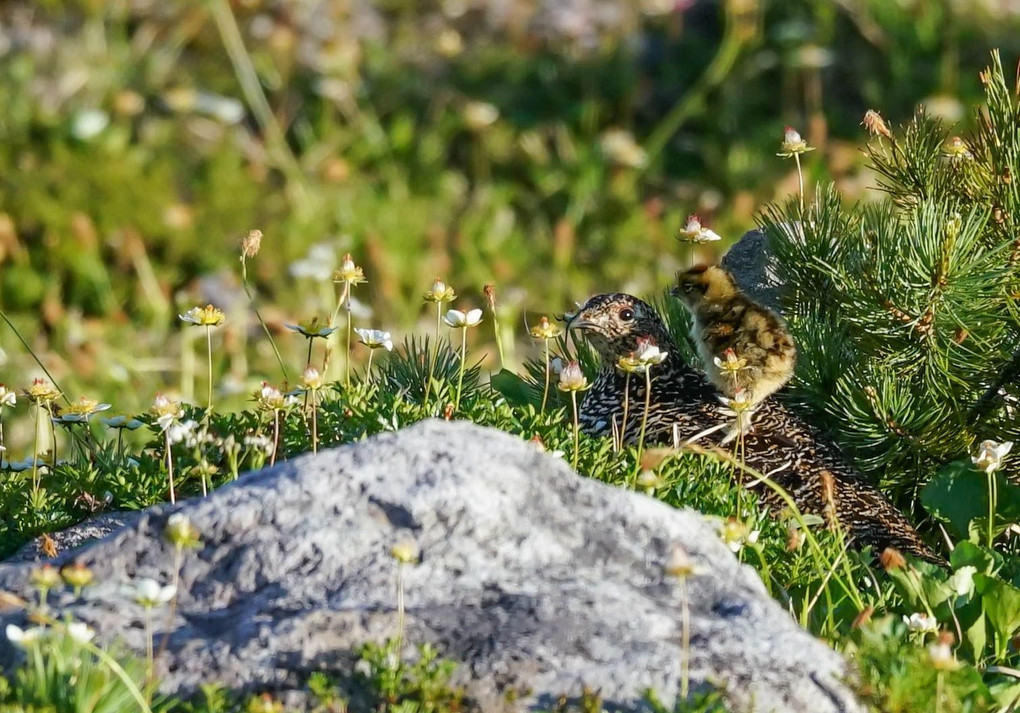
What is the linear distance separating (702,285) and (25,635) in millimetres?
2823

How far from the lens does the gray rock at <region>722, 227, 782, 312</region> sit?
18.2ft

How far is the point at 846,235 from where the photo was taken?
483cm

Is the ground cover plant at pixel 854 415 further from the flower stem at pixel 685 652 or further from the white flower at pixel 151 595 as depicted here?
the flower stem at pixel 685 652

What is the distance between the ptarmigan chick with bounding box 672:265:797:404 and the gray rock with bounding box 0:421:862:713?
3.79 feet

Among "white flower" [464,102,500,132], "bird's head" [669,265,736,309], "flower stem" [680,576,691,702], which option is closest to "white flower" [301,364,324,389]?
"flower stem" [680,576,691,702]

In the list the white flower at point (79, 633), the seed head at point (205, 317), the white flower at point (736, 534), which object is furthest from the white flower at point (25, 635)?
the white flower at point (736, 534)

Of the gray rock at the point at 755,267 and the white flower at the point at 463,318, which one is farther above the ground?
the white flower at the point at 463,318

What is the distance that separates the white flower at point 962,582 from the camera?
3926 mm

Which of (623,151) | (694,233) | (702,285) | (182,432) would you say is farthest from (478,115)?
(182,432)

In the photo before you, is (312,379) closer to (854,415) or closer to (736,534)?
(736,534)

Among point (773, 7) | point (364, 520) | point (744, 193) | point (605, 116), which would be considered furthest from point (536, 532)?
point (773, 7)

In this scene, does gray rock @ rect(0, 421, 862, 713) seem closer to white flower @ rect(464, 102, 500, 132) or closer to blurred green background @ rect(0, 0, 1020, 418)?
blurred green background @ rect(0, 0, 1020, 418)

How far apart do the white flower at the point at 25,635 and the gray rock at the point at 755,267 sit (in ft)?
10.3

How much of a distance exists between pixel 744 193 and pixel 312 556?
791 centimetres
